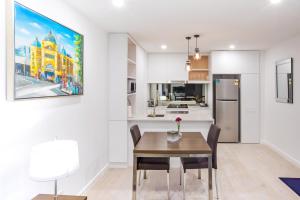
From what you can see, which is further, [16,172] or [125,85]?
[125,85]

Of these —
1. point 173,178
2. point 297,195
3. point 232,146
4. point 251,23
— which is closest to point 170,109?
point 232,146

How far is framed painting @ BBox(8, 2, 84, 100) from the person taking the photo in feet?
6.53

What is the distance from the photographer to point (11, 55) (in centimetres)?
191

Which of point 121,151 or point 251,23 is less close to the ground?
point 251,23

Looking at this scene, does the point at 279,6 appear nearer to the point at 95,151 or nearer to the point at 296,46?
the point at 296,46

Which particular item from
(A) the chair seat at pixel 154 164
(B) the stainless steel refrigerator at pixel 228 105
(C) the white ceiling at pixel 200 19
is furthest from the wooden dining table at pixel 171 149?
(B) the stainless steel refrigerator at pixel 228 105

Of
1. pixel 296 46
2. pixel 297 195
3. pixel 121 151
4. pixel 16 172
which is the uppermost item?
pixel 296 46

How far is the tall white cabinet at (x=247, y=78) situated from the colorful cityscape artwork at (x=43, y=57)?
4363mm

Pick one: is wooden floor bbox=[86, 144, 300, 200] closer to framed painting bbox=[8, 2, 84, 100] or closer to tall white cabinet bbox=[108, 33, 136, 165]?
tall white cabinet bbox=[108, 33, 136, 165]

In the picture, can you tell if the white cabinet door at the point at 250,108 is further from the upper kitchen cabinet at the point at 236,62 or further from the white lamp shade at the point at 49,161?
the white lamp shade at the point at 49,161

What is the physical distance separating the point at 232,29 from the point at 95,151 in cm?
306

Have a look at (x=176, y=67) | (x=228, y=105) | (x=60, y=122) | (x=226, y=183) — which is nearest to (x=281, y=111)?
(x=228, y=105)

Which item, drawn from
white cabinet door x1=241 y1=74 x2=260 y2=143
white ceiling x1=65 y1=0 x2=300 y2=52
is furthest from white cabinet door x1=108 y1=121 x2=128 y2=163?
white cabinet door x1=241 y1=74 x2=260 y2=143

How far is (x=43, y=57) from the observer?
91.8 inches
